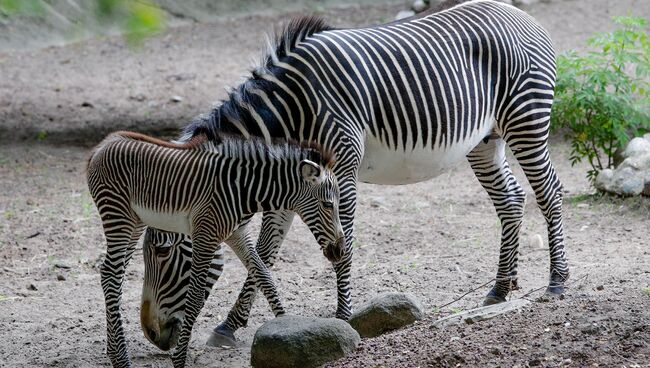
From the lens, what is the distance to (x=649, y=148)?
9.41 metres

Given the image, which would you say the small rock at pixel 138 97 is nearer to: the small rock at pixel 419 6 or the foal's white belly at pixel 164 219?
the small rock at pixel 419 6

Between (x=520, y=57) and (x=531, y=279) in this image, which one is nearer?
(x=520, y=57)

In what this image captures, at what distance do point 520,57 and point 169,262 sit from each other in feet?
10.2

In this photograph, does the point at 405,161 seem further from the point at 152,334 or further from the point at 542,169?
the point at 152,334

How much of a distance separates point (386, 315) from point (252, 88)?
Answer: 1.80 m

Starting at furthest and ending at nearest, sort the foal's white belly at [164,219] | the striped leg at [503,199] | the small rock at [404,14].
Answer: the small rock at [404,14]
the striped leg at [503,199]
the foal's white belly at [164,219]

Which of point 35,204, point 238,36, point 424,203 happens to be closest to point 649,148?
point 424,203

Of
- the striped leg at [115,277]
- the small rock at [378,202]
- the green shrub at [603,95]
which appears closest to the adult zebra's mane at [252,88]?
the striped leg at [115,277]

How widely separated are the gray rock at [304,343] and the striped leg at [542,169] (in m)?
2.12

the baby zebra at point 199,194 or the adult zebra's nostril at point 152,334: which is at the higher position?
the baby zebra at point 199,194

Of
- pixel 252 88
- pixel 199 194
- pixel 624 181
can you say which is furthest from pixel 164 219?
pixel 624 181

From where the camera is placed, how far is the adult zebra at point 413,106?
601cm

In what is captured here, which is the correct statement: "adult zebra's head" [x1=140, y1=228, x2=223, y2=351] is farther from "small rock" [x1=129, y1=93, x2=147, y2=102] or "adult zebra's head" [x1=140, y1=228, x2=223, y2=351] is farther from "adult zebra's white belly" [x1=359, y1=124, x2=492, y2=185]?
"small rock" [x1=129, y1=93, x2=147, y2=102]

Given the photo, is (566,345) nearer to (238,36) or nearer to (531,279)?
(531,279)
